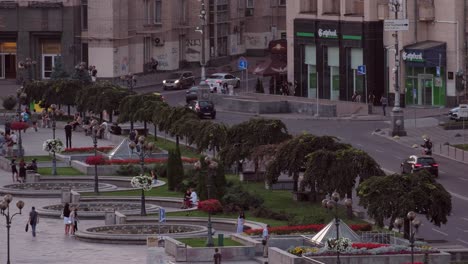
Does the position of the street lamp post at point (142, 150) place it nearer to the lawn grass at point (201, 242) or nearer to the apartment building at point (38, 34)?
the lawn grass at point (201, 242)

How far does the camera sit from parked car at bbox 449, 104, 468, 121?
357 ft

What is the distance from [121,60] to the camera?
141 metres

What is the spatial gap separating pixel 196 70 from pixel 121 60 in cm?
844

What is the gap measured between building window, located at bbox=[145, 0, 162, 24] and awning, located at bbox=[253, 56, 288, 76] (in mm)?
11423

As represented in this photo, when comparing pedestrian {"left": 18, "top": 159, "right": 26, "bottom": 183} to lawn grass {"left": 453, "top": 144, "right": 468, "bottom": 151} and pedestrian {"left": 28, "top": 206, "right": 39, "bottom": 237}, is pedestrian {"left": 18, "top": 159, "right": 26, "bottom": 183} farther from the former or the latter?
lawn grass {"left": 453, "top": 144, "right": 468, "bottom": 151}

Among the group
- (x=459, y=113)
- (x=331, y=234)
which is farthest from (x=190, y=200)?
(x=459, y=113)

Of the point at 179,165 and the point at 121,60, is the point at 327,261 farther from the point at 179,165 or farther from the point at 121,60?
the point at 121,60

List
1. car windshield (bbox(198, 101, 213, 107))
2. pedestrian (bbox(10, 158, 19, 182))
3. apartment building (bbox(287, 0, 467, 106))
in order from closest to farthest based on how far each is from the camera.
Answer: pedestrian (bbox(10, 158, 19, 182)) < car windshield (bbox(198, 101, 213, 107)) < apartment building (bbox(287, 0, 467, 106))

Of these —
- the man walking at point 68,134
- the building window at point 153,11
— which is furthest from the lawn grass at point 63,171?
the building window at point 153,11

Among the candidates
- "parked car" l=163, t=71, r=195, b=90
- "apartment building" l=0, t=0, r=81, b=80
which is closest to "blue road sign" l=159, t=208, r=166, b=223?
"parked car" l=163, t=71, r=195, b=90

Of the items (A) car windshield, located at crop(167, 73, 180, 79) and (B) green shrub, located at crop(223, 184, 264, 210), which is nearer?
(B) green shrub, located at crop(223, 184, 264, 210)

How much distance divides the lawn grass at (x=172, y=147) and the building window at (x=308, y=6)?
2668cm

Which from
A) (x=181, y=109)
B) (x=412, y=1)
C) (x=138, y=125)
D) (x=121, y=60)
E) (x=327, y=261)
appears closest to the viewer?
(x=327, y=261)

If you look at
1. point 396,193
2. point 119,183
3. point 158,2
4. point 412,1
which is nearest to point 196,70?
point 158,2
